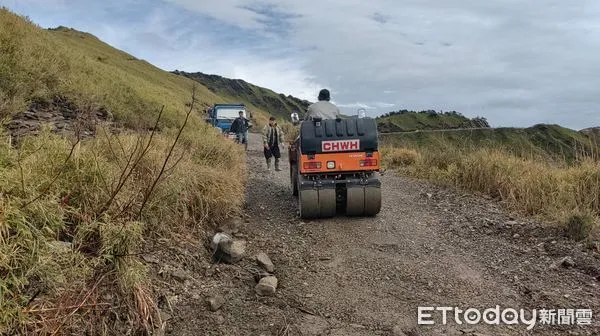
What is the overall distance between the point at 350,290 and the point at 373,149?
2985 millimetres

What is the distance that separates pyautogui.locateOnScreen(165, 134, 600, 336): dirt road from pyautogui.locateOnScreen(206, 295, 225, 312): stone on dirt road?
0.19 ft

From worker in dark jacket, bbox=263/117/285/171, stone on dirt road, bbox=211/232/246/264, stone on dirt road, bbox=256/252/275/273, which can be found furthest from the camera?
worker in dark jacket, bbox=263/117/285/171

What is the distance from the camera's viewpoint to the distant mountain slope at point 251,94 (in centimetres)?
10881

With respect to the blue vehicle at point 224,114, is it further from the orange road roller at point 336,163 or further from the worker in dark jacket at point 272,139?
the orange road roller at point 336,163

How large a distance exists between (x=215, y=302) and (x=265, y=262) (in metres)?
1.12

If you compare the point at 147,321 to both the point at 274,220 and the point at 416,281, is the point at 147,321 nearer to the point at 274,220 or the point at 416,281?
the point at 416,281

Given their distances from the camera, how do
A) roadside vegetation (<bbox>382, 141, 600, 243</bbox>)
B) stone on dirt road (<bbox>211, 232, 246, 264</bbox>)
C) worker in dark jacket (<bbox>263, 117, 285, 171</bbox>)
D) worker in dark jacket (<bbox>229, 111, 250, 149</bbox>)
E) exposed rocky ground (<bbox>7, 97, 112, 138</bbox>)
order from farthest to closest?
1. worker in dark jacket (<bbox>229, 111, 250, 149</bbox>)
2. worker in dark jacket (<bbox>263, 117, 285, 171</bbox>)
3. exposed rocky ground (<bbox>7, 97, 112, 138</bbox>)
4. roadside vegetation (<bbox>382, 141, 600, 243</bbox>)
5. stone on dirt road (<bbox>211, 232, 246, 264</bbox>)

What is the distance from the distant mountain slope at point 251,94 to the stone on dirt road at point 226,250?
102 metres

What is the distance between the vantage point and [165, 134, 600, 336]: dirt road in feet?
13.5

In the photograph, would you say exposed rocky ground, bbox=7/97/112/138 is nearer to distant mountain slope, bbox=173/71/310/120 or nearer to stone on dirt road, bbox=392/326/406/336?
stone on dirt road, bbox=392/326/406/336

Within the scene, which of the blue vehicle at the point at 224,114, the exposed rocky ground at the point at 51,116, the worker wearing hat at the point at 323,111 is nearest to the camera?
the exposed rocky ground at the point at 51,116

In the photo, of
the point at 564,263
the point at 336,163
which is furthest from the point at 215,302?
the point at 564,263

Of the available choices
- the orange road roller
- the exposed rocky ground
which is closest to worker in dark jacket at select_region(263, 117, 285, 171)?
the exposed rocky ground

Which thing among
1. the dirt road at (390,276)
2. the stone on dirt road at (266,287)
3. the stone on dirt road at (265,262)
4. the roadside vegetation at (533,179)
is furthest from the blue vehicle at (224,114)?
the stone on dirt road at (266,287)
